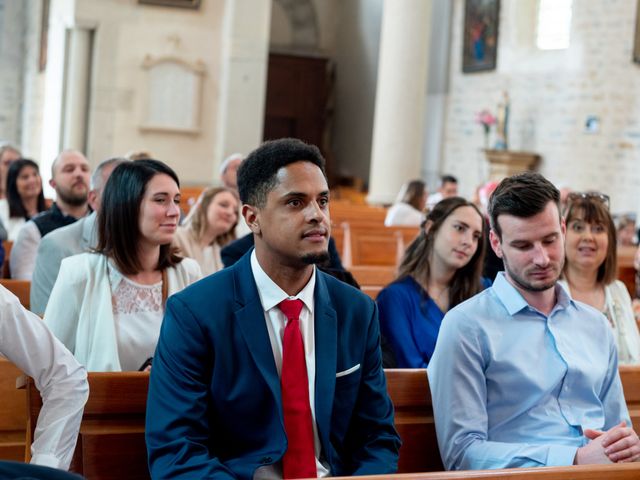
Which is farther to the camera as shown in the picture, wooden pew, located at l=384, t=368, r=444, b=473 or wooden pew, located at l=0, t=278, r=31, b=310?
wooden pew, located at l=0, t=278, r=31, b=310

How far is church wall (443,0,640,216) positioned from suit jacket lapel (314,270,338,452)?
10.7 meters

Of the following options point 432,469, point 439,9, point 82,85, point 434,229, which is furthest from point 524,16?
point 432,469

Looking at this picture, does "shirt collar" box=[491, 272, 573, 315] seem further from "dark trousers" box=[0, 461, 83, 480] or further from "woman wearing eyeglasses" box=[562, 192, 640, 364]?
"dark trousers" box=[0, 461, 83, 480]

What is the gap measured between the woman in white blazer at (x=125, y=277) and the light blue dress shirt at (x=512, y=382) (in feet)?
3.33

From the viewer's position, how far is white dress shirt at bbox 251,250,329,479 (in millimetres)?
2420

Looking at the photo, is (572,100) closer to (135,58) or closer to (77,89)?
(135,58)

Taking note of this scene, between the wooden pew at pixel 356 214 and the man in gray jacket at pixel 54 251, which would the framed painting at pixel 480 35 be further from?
the man in gray jacket at pixel 54 251

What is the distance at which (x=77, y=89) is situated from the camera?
12703 mm

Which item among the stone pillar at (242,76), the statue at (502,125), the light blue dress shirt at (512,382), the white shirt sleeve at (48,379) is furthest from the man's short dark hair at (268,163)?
the statue at (502,125)

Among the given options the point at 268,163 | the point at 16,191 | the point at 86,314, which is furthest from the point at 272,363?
the point at 16,191

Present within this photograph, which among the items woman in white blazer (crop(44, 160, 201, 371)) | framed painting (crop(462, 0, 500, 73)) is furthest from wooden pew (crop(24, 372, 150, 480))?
framed painting (crop(462, 0, 500, 73))

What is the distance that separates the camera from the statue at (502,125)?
585 inches

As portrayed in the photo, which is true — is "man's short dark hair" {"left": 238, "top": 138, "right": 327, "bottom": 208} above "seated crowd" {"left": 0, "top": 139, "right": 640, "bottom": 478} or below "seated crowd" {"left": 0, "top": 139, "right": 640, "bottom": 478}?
above

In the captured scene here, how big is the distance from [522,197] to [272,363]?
0.93 m
